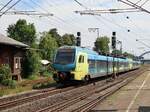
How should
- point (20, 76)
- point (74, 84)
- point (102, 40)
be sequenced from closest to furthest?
point (74, 84), point (20, 76), point (102, 40)

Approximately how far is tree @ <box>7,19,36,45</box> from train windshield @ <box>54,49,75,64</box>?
252ft

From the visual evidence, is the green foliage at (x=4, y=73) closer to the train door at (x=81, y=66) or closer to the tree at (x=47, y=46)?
the train door at (x=81, y=66)

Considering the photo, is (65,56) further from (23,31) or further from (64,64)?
(23,31)

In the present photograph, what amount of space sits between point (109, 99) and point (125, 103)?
2.61m

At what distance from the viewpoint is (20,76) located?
2077 inches

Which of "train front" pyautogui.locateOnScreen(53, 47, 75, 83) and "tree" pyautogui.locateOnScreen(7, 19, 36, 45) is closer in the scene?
"train front" pyautogui.locateOnScreen(53, 47, 75, 83)

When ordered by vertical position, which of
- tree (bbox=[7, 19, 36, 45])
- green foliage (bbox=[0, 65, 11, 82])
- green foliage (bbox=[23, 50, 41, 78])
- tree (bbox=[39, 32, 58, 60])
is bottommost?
green foliage (bbox=[0, 65, 11, 82])

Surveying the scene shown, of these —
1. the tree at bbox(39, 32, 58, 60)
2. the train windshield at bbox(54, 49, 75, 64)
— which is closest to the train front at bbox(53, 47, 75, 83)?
the train windshield at bbox(54, 49, 75, 64)

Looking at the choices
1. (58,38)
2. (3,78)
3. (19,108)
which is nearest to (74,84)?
(3,78)

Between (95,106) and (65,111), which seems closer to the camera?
(65,111)

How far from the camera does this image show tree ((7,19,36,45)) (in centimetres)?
11467

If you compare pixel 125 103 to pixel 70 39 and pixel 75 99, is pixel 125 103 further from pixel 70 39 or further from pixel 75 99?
pixel 70 39

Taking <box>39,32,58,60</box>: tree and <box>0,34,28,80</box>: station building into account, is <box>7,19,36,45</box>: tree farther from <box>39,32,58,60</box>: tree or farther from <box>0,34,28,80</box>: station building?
<box>0,34,28,80</box>: station building

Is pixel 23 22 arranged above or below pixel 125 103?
above
